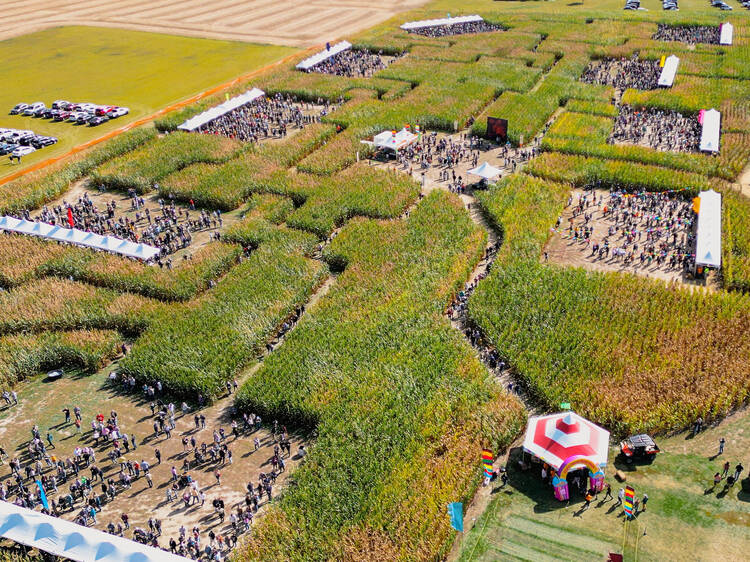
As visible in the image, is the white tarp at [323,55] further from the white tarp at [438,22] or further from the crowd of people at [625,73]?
the crowd of people at [625,73]

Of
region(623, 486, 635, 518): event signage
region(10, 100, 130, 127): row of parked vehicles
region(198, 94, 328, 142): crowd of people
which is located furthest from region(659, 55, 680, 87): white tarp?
region(10, 100, 130, 127): row of parked vehicles

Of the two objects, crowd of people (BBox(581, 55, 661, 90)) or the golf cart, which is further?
crowd of people (BBox(581, 55, 661, 90))

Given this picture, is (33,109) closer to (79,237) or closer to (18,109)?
(18,109)

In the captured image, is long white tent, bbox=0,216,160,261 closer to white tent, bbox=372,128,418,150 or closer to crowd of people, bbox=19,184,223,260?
crowd of people, bbox=19,184,223,260

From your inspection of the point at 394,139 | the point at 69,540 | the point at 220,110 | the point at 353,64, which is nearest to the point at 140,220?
the point at 220,110

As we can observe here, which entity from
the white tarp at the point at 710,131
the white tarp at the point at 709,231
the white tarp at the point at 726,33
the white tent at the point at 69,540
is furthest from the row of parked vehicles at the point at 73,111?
the white tarp at the point at 726,33

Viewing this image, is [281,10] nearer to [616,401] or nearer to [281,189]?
[281,189]

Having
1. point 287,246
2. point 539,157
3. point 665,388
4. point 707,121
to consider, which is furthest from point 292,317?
point 707,121
